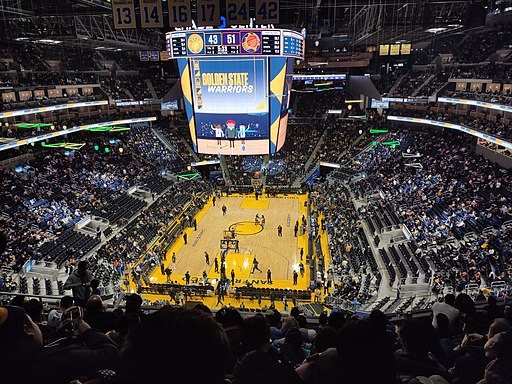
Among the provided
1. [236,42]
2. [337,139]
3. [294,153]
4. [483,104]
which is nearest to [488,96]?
[483,104]

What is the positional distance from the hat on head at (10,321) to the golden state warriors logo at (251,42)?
50.2ft

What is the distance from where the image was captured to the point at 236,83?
1744 cm

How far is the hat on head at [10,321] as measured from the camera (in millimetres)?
2100

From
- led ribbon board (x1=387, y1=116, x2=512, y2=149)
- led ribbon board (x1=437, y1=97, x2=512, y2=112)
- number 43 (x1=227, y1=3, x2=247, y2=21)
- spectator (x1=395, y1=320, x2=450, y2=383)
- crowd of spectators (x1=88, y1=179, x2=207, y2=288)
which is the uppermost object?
number 43 (x1=227, y1=3, x2=247, y2=21)

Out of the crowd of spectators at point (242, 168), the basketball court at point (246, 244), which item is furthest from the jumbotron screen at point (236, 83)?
the crowd of spectators at point (242, 168)

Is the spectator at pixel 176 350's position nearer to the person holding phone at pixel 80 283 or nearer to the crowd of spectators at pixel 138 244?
the person holding phone at pixel 80 283

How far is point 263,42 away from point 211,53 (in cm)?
222

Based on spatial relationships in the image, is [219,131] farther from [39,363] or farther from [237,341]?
[39,363]

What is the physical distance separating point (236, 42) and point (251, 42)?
62cm

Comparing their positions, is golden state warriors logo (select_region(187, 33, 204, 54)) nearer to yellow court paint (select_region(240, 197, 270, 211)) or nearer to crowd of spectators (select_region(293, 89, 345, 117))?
yellow court paint (select_region(240, 197, 270, 211))

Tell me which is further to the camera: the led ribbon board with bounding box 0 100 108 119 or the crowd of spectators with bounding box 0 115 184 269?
the led ribbon board with bounding box 0 100 108 119

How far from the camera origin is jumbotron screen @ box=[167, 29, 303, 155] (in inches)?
635

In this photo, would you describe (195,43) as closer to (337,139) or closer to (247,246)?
(247,246)

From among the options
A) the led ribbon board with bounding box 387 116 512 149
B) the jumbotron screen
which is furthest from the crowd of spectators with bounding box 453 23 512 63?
the jumbotron screen
